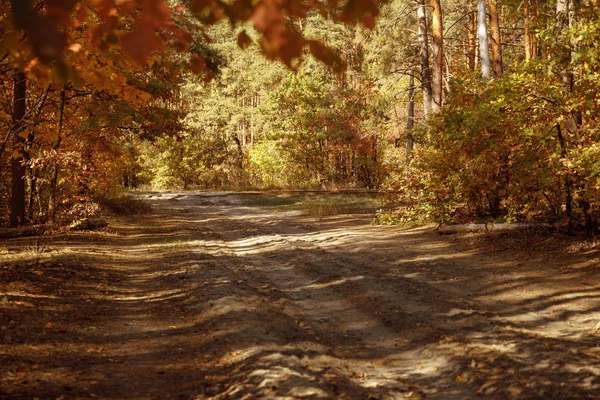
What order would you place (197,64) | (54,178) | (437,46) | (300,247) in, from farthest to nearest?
(437,46), (54,178), (300,247), (197,64)

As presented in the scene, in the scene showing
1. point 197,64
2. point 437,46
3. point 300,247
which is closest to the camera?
point 197,64

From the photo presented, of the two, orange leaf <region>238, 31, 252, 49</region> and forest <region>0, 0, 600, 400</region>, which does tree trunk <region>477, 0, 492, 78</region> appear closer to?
forest <region>0, 0, 600, 400</region>

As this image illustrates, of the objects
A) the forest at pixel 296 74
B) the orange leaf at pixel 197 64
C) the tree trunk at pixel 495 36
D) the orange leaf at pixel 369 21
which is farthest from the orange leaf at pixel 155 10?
the tree trunk at pixel 495 36

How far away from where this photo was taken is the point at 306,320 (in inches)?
276

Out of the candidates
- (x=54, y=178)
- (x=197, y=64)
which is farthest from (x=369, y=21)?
(x=54, y=178)

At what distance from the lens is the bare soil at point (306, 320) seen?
484cm

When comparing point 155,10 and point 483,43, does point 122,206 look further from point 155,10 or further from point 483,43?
point 155,10

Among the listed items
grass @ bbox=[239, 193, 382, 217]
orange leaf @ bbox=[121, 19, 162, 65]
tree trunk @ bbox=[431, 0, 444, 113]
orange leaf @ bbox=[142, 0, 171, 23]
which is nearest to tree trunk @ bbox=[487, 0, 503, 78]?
tree trunk @ bbox=[431, 0, 444, 113]

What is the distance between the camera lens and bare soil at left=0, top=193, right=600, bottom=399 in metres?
4.84

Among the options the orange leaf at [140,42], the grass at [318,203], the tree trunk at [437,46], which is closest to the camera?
the orange leaf at [140,42]

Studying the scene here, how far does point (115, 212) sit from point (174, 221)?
254cm

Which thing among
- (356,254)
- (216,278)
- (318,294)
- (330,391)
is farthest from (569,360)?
(356,254)

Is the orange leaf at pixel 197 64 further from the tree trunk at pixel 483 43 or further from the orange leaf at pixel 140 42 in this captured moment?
the tree trunk at pixel 483 43

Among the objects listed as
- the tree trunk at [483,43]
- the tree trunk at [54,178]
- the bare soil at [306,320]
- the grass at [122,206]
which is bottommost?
the bare soil at [306,320]
